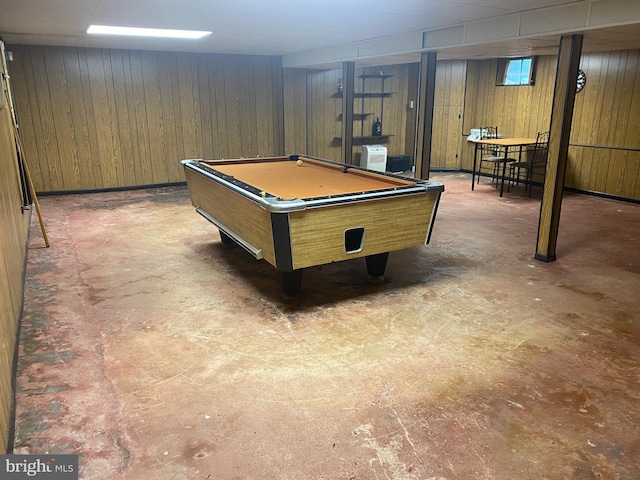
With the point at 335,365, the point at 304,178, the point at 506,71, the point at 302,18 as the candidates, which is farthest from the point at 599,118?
the point at 335,365

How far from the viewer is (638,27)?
3.71m

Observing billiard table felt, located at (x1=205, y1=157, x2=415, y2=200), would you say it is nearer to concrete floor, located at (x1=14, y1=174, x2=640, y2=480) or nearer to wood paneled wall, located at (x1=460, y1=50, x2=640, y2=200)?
concrete floor, located at (x1=14, y1=174, x2=640, y2=480)

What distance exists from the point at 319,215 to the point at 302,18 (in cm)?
224

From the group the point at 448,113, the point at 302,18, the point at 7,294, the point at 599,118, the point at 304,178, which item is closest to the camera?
the point at 7,294

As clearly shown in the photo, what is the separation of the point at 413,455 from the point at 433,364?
747 mm

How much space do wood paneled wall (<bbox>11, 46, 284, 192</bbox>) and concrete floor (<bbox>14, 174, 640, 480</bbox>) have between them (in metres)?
3.07

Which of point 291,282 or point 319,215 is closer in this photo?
point 319,215

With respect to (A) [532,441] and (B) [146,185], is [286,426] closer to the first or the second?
(A) [532,441]

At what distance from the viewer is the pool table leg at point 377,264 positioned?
3.82 meters

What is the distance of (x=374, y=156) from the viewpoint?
9.05 meters

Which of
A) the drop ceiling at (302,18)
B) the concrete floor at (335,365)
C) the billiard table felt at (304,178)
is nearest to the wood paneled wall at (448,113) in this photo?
the drop ceiling at (302,18)

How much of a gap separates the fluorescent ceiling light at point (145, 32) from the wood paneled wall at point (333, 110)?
300cm

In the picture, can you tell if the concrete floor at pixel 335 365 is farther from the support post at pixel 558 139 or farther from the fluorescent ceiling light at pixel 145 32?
the fluorescent ceiling light at pixel 145 32

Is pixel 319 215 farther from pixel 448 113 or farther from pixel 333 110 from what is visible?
pixel 448 113
